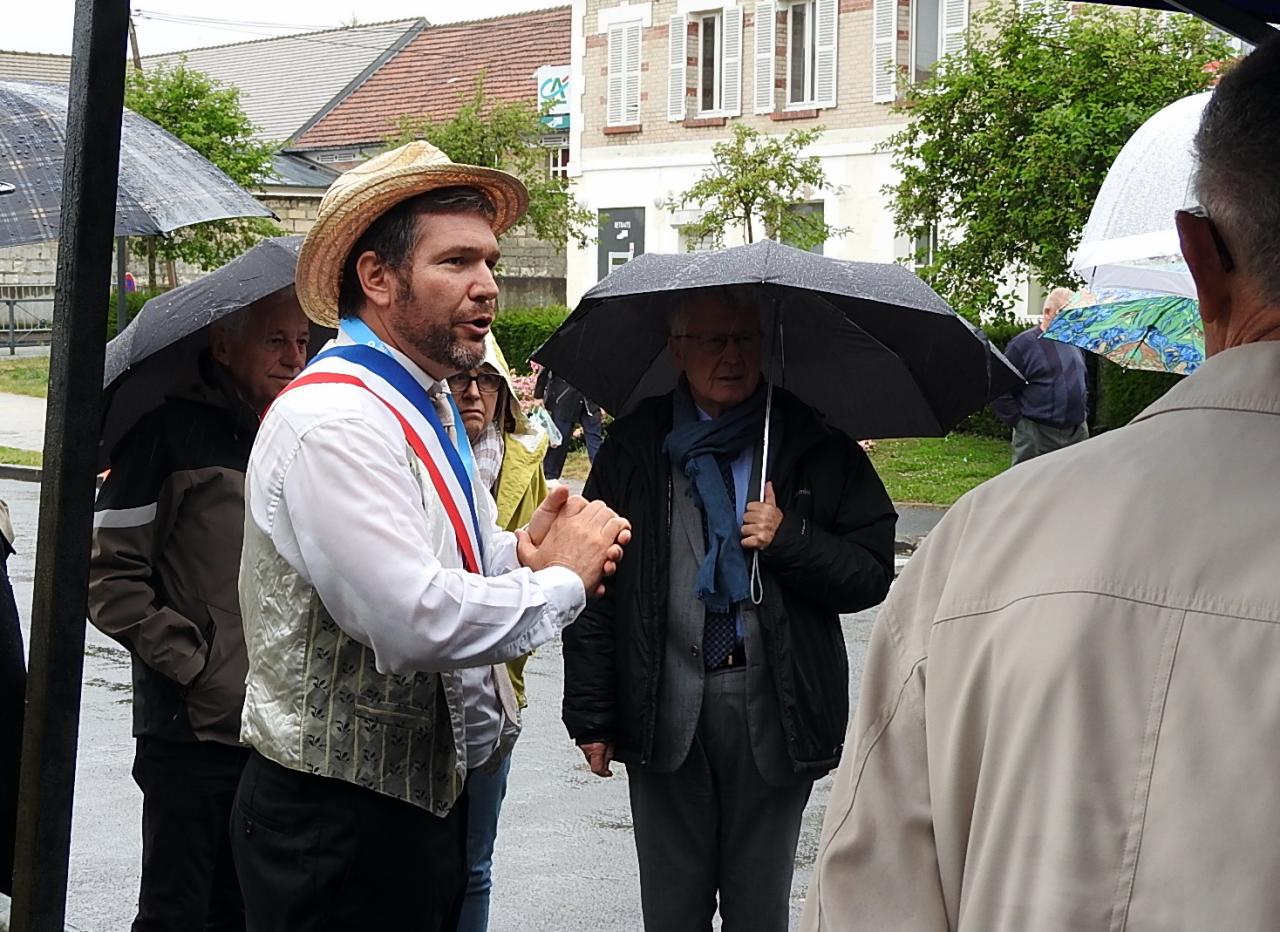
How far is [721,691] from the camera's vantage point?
3721mm

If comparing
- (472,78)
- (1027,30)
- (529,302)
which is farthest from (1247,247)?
(472,78)

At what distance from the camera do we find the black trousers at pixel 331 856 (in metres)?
2.87

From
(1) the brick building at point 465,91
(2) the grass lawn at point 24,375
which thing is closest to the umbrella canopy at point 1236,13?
(2) the grass lawn at point 24,375

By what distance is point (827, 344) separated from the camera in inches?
161

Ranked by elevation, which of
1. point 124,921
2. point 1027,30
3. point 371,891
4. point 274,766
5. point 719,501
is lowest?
point 124,921

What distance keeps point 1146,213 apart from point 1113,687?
3.54 metres

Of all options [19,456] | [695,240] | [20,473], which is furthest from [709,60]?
[20,473]

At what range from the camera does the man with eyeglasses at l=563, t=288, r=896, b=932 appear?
146 inches

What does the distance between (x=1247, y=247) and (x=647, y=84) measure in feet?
106

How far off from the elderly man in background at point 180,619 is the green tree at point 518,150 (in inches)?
1036

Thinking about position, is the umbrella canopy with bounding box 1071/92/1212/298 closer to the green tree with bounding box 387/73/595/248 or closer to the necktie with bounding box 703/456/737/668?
the necktie with bounding box 703/456/737/668

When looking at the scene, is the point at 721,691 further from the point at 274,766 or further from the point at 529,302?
the point at 529,302

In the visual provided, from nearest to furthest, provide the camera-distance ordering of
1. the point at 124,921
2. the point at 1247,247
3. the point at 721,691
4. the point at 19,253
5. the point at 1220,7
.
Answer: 1. the point at 1247,247
2. the point at 1220,7
3. the point at 721,691
4. the point at 124,921
5. the point at 19,253

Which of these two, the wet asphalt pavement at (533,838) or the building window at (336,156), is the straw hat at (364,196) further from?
the building window at (336,156)
